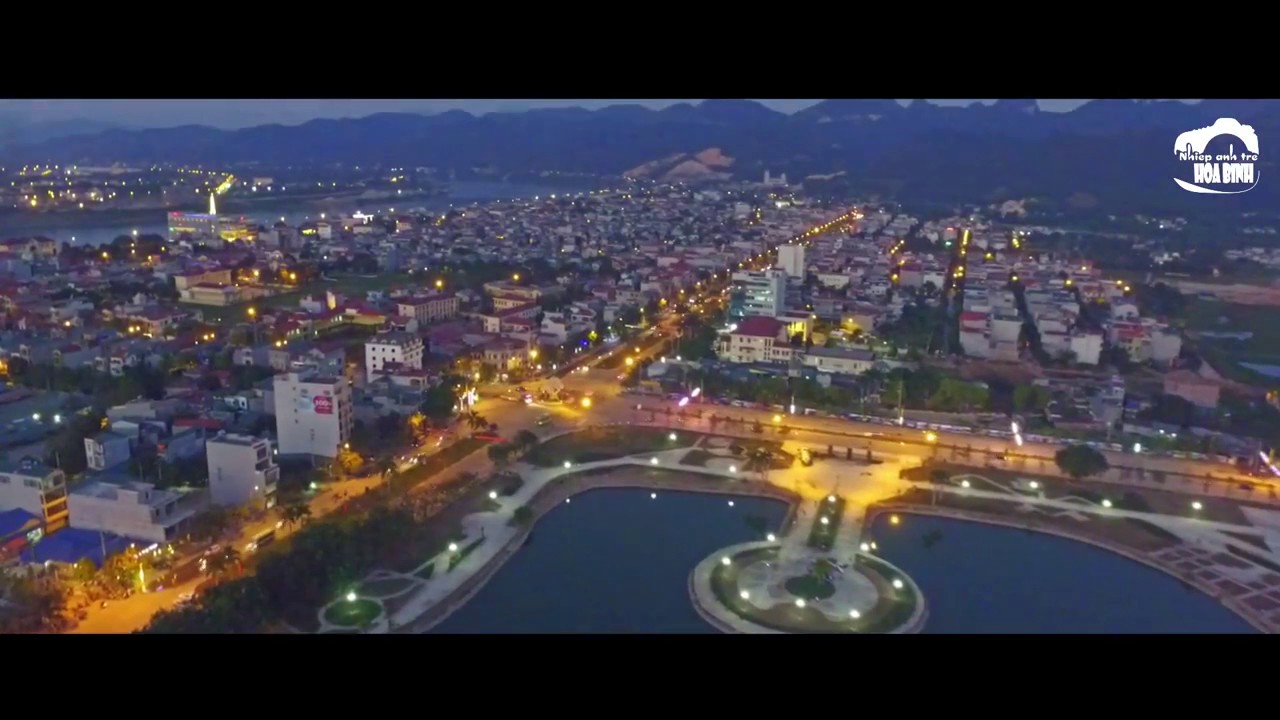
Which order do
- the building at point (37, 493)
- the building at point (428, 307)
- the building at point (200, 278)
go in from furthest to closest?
the building at point (200, 278)
the building at point (428, 307)
the building at point (37, 493)

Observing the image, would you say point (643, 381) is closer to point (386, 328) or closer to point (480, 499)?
point (480, 499)

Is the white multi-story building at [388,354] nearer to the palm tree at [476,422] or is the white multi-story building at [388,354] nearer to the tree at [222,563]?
the palm tree at [476,422]

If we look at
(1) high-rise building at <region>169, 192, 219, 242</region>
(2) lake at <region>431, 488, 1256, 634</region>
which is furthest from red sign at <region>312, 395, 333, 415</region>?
(1) high-rise building at <region>169, 192, 219, 242</region>

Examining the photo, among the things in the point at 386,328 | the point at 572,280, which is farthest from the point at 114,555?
the point at 572,280

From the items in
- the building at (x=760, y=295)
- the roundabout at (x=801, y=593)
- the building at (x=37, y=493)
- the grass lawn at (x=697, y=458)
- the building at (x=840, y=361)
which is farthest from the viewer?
the building at (x=760, y=295)

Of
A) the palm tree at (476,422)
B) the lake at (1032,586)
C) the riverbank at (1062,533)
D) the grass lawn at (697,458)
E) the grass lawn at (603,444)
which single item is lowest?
the lake at (1032,586)

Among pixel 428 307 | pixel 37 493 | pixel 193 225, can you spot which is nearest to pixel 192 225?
pixel 193 225

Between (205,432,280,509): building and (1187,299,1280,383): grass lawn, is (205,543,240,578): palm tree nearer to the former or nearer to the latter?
(205,432,280,509): building

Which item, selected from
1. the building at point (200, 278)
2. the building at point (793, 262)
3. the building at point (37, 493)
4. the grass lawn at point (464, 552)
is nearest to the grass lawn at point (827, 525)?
the grass lawn at point (464, 552)
